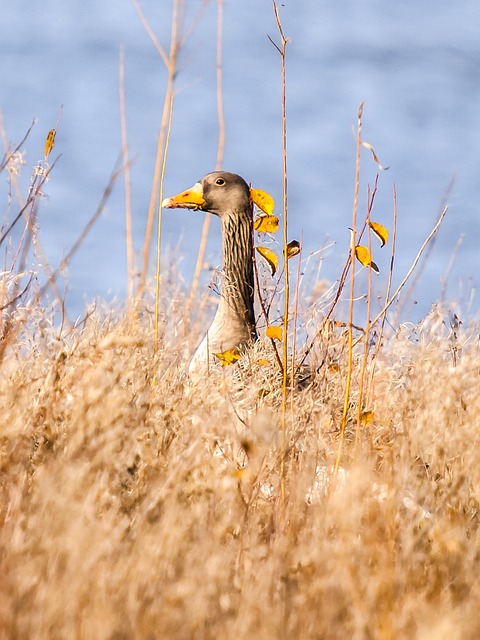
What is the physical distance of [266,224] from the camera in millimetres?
3955

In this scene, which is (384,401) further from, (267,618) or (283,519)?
(267,618)

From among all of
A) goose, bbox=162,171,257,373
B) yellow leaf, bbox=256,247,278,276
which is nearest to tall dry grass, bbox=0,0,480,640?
yellow leaf, bbox=256,247,278,276

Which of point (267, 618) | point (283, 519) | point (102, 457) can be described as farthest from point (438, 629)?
point (283, 519)

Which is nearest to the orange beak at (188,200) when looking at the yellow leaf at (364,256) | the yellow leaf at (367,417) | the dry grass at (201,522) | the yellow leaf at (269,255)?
the yellow leaf at (269,255)

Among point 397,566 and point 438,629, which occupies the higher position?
point 397,566

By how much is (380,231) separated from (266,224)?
27.9 inches

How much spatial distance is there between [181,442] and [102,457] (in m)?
0.81

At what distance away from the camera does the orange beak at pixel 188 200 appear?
6020 mm

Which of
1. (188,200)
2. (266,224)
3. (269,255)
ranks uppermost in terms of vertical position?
(188,200)

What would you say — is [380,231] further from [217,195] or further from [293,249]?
[217,195]

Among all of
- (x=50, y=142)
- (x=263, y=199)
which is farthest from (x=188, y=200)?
(x=50, y=142)

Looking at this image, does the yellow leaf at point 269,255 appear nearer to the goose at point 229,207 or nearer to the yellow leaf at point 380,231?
the yellow leaf at point 380,231

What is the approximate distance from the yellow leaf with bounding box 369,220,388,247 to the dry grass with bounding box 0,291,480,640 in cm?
42

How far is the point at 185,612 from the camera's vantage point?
5.64ft
